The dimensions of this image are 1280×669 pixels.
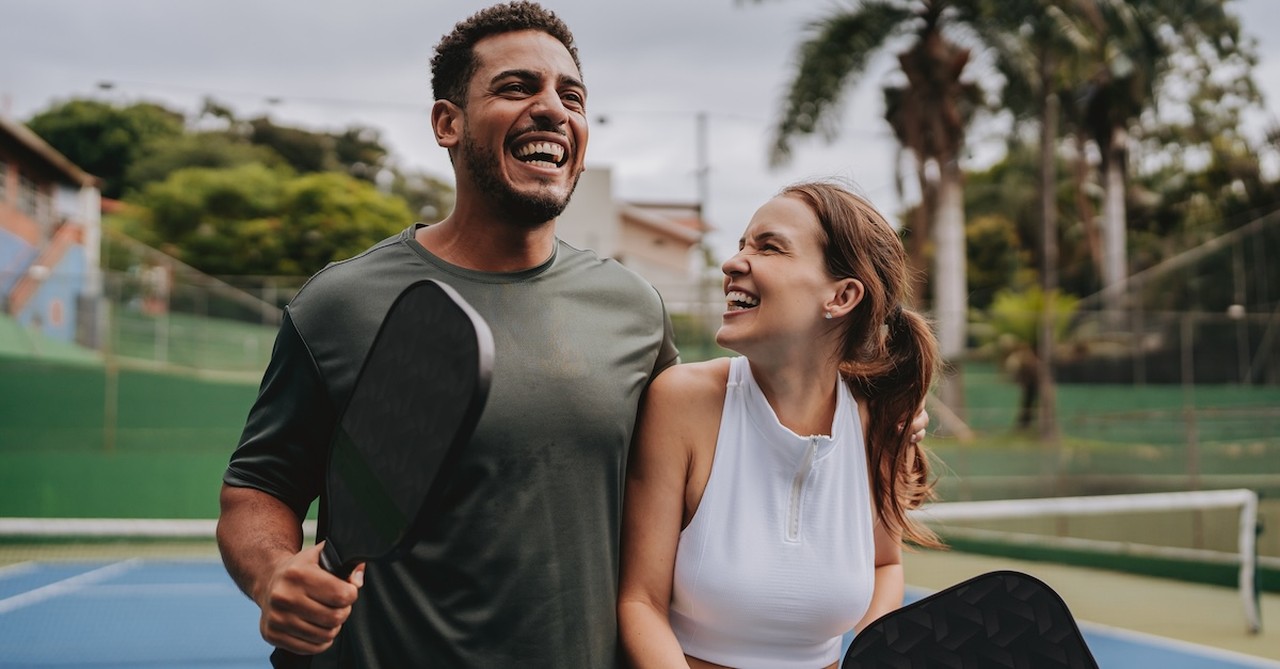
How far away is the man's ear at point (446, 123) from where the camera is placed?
2.27 meters

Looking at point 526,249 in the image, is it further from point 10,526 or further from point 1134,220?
point 1134,220

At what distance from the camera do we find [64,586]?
1320 cm

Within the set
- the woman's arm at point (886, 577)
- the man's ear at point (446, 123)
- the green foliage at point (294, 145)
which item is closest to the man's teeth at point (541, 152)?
the man's ear at point (446, 123)

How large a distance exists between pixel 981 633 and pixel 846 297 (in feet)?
3.30

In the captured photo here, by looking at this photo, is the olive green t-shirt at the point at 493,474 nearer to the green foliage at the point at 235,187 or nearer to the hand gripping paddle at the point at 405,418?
the hand gripping paddle at the point at 405,418

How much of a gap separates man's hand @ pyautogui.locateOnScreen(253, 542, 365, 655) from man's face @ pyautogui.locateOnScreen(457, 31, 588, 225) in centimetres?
90

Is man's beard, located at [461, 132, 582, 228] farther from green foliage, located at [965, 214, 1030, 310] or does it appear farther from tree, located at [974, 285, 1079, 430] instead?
green foliage, located at [965, 214, 1030, 310]

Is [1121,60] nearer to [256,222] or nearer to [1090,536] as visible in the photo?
[1090,536]

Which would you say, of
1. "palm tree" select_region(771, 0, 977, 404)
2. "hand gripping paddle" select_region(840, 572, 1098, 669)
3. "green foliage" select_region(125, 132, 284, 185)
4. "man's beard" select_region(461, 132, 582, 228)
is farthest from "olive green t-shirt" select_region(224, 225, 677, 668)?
"green foliage" select_region(125, 132, 284, 185)

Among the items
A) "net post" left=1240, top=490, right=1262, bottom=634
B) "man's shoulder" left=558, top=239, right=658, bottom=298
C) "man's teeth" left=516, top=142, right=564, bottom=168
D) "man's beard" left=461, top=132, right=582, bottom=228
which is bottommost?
"net post" left=1240, top=490, right=1262, bottom=634

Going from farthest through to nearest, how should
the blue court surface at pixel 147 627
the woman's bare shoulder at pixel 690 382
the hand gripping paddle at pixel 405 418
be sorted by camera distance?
the blue court surface at pixel 147 627 < the woman's bare shoulder at pixel 690 382 < the hand gripping paddle at pixel 405 418

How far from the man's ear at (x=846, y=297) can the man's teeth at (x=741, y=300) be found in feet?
0.52

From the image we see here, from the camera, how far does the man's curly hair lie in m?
2.28

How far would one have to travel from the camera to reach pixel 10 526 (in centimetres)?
872
